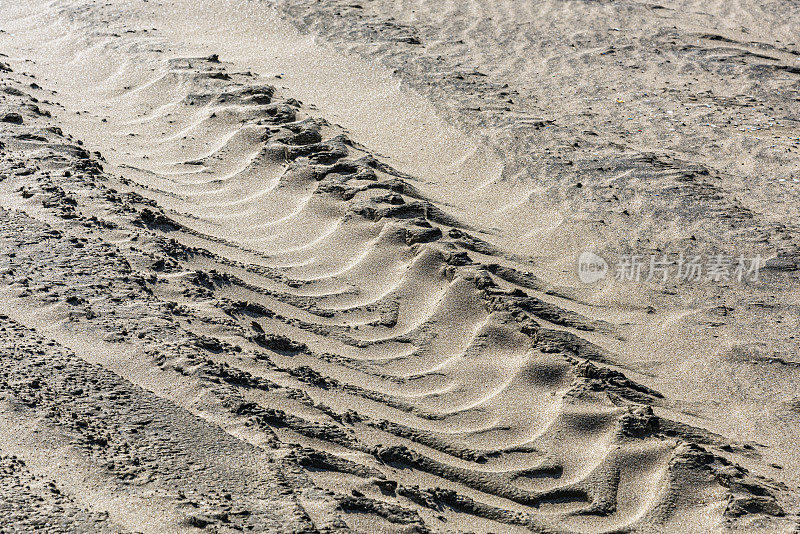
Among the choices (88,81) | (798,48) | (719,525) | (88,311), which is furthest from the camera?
(798,48)

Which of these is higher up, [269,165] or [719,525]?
[269,165]

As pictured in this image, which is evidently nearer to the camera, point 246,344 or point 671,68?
point 246,344

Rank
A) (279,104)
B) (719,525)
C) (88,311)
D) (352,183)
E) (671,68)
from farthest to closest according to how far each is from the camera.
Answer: (671,68) → (279,104) → (352,183) → (88,311) → (719,525)

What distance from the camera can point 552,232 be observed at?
12.8 ft

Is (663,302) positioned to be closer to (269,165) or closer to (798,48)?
(269,165)

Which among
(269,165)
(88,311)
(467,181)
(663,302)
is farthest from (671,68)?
(88,311)

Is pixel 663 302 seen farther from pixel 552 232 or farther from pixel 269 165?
pixel 269 165

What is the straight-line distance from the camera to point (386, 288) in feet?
10.6

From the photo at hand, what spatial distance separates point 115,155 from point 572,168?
2702mm

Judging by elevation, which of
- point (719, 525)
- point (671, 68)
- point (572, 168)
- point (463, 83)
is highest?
point (671, 68)

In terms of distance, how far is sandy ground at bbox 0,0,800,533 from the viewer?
2.32 metres

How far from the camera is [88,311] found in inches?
110

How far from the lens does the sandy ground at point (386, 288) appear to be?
91.2 inches

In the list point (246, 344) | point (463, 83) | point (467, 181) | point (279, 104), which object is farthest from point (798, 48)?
point (246, 344)
